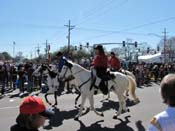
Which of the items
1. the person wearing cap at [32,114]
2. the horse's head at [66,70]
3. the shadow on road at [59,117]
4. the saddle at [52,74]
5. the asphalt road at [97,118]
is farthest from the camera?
the saddle at [52,74]

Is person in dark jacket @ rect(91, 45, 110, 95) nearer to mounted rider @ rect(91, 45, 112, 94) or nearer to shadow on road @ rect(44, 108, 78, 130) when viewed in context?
mounted rider @ rect(91, 45, 112, 94)

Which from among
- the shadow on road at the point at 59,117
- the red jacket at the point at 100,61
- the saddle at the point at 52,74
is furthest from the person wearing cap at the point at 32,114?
the saddle at the point at 52,74

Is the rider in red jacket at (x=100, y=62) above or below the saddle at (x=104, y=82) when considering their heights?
above

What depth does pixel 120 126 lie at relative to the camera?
10891 millimetres

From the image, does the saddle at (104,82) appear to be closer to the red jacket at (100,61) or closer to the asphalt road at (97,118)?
the red jacket at (100,61)

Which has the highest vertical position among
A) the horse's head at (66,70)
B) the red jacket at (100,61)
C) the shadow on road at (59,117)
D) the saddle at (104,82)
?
the red jacket at (100,61)

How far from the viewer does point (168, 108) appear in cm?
330

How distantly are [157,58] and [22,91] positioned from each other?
3513cm

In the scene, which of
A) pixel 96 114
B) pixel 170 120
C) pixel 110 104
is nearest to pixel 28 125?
pixel 170 120

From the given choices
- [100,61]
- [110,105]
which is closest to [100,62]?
[100,61]

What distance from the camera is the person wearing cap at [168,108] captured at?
3.18 m

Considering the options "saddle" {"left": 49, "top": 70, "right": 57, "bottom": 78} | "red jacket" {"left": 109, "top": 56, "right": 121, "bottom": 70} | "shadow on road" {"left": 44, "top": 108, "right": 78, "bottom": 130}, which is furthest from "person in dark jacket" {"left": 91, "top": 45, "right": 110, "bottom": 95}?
"red jacket" {"left": 109, "top": 56, "right": 121, "bottom": 70}

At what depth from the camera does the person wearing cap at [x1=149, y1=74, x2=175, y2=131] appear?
318 centimetres

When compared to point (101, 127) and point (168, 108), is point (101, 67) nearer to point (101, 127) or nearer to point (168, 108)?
point (101, 127)
